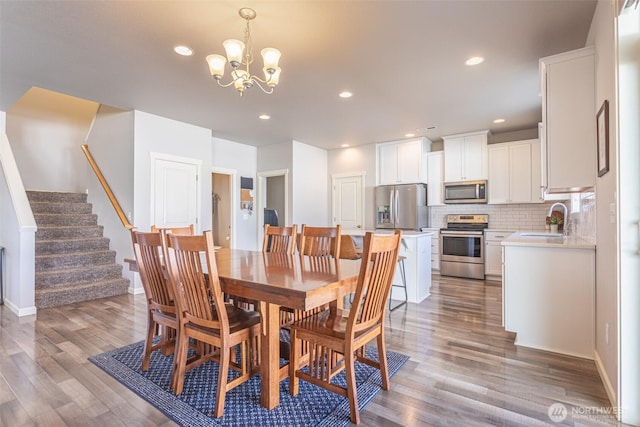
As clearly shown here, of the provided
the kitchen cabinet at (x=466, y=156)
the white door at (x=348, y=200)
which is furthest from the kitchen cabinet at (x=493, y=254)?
the white door at (x=348, y=200)

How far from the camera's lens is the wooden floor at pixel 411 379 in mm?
1745

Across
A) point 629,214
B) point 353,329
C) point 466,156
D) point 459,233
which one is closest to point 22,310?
point 353,329

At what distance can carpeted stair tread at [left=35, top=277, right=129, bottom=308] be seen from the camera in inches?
149

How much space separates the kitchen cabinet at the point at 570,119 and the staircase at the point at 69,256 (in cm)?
522

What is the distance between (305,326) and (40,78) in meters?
3.91

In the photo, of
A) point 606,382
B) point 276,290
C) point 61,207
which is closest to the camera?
point 276,290

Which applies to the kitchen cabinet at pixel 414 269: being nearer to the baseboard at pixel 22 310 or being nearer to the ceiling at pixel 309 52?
the ceiling at pixel 309 52

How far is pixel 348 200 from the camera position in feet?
22.4

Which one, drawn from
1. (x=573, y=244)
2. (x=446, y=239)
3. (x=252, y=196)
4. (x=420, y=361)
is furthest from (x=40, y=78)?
(x=446, y=239)

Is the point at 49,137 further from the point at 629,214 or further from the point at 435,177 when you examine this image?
the point at 629,214

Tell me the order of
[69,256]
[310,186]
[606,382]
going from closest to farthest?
[606,382] < [69,256] < [310,186]

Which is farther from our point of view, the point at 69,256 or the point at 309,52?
the point at 69,256

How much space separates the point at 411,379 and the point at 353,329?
2.63 feet

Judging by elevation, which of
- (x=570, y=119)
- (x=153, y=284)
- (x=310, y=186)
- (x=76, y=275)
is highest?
(x=570, y=119)
